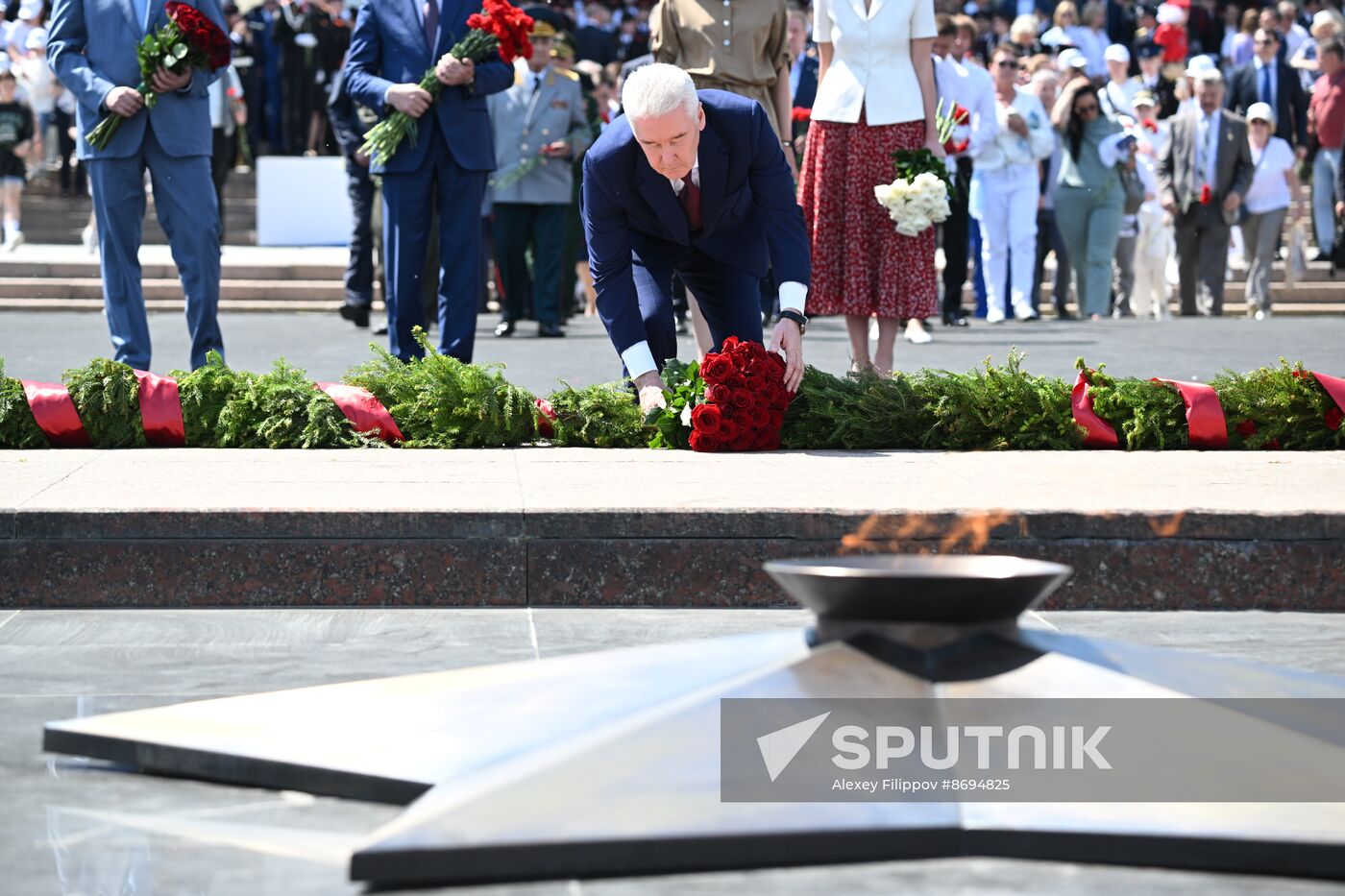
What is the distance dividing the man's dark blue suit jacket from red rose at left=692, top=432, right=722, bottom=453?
1.32ft

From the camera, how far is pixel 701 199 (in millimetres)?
6469

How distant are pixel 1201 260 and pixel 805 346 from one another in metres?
5.83

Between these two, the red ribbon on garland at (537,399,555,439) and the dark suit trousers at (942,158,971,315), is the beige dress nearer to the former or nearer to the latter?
the red ribbon on garland at (537,399,555,439)

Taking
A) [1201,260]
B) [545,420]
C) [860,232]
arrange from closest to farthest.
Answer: [545,420]
[860,232]
[1201,260]

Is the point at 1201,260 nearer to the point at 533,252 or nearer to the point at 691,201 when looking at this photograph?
the point at 533,252

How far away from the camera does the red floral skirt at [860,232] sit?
8.72 metres

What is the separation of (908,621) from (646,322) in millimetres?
3843

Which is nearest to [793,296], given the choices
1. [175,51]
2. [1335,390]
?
[1335,390]

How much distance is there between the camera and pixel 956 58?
45.3 ft

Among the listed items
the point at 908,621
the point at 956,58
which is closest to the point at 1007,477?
the point at 908,621

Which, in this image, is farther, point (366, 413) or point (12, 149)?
point (12, 149)

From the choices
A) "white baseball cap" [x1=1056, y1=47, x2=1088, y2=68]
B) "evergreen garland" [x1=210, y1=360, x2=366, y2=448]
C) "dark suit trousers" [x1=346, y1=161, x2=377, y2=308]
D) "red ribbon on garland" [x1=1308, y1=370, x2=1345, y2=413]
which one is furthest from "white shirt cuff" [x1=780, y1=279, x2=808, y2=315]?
"white baseball cap" [x1=1056, y1=47, x2=1088, y2=68]

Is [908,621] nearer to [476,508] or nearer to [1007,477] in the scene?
[476,508]

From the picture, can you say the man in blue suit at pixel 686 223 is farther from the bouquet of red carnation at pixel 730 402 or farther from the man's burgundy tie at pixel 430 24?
the man's burgundy tie at pixel 430 24
